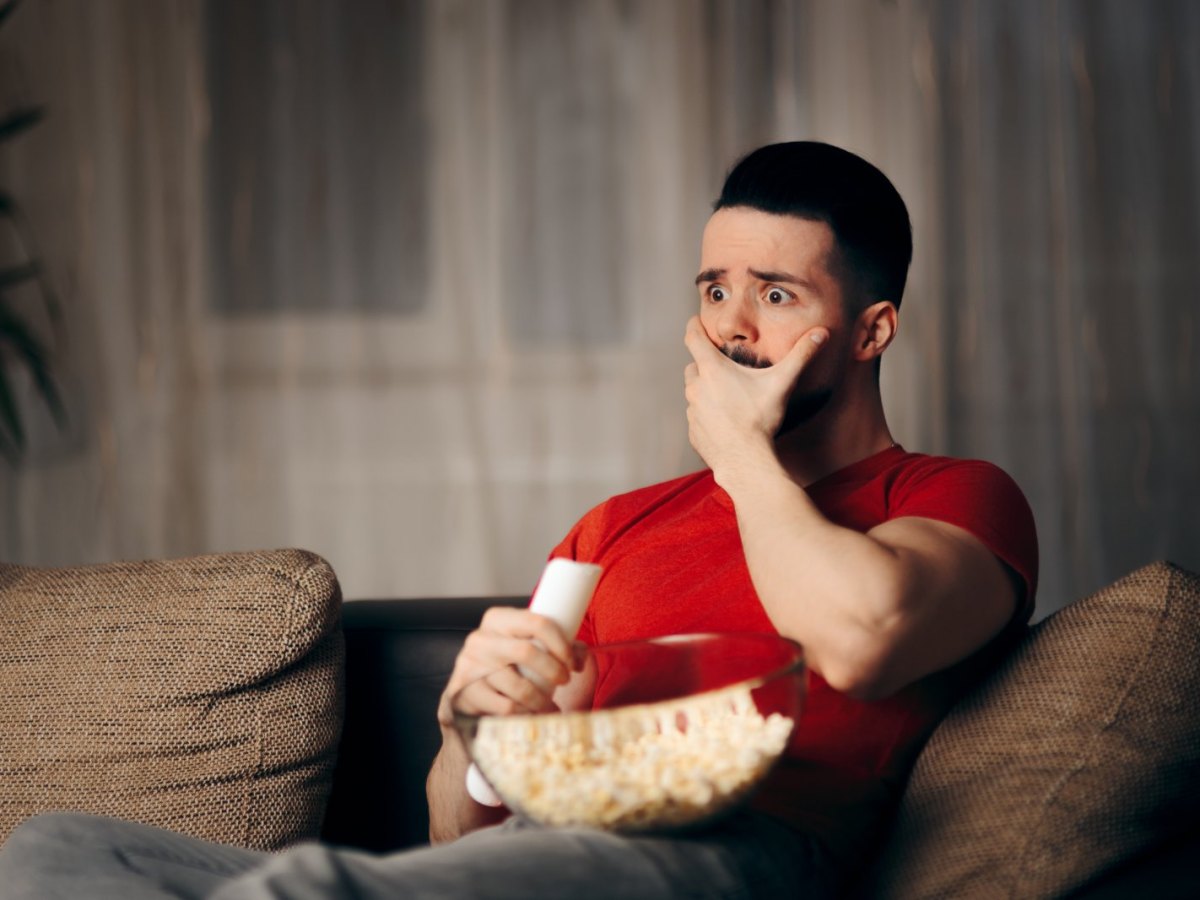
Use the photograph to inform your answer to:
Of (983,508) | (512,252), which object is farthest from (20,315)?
(983,508)

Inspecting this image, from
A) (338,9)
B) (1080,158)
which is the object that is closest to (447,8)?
(338,9)

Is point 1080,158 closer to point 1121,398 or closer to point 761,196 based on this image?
point 1121,398

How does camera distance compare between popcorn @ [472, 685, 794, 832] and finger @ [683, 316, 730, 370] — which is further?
finger @ [683, 316, 730, 370]

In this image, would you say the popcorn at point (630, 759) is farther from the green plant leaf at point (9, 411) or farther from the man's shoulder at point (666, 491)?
the green plant leaf at point (9, 411)

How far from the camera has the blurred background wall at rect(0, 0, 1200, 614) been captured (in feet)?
9.29

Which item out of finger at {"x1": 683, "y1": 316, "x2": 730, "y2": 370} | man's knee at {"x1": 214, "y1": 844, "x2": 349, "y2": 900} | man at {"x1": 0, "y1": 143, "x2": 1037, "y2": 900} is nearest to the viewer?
man's knee at {"x1": 214, "y1": 844, "x2": 349, "y2": 900}

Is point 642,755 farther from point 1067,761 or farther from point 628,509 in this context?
point 628,509

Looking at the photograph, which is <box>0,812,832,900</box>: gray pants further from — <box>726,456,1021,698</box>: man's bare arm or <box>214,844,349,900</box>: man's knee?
<box>726,456,1021,698</box>: man's bare arm

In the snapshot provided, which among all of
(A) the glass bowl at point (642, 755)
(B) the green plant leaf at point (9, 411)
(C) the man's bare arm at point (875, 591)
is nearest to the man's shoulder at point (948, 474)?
(C) the man's bare arm at point (875, 591)

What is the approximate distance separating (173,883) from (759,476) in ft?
2.17

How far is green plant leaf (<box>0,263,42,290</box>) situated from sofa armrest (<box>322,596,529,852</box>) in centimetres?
161

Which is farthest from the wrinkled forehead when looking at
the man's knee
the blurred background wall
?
the blurred background wall

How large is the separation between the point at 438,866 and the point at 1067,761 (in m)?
0.57

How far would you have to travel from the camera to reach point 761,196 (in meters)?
1.45
